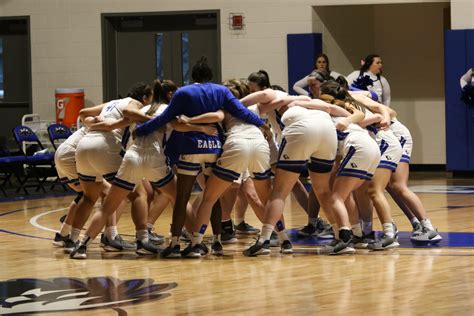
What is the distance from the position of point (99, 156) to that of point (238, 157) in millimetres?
1294

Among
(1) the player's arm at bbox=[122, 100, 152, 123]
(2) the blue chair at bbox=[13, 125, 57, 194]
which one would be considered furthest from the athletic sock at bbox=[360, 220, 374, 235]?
(2) the blue chair at bbox=[13, 125, 57, 194]

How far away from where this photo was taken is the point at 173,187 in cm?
934

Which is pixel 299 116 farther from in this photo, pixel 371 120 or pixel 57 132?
pixel 57 132

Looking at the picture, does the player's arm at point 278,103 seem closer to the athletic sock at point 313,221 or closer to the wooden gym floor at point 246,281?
the wooden gym floor at point 246,281

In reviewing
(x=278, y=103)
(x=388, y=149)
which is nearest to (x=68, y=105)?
(x=278, y=103)

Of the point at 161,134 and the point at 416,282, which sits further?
the point at 161,134

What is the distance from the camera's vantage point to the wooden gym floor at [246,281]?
7000mm

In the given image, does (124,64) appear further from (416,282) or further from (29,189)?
(416,282)

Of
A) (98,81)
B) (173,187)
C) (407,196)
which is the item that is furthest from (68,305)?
(98,81)

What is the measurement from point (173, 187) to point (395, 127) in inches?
89.6

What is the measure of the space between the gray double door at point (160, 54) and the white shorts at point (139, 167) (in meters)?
9.19

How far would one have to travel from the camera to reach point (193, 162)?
29.9ft

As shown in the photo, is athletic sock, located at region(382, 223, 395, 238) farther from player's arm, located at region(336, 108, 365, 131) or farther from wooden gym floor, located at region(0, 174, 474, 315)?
player's arm, located at region(336, 108, 365, 131)

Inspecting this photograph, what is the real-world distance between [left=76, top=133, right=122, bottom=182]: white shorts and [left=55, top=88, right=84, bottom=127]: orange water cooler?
809 centimetres
